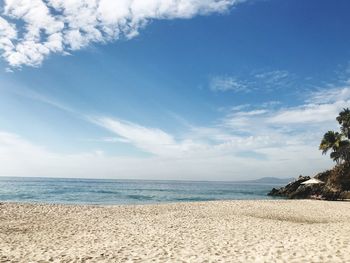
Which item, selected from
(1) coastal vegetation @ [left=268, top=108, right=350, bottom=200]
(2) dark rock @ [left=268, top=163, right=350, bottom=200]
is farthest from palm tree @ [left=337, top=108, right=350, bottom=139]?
(2) dark rock @ [left=268, top=163, right=350, bottom=200]

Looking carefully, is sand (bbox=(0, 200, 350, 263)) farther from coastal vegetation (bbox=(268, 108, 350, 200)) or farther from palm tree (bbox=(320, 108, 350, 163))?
palm tree (bbox=(320, 108, 350, 163))

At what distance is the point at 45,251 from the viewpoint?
12688 mm

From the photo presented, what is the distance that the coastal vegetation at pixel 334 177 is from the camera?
49.7 m

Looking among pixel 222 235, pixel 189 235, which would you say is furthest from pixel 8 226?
pixel 222 235

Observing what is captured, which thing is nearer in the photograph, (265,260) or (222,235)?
(265,260)

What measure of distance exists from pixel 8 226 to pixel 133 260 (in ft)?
34.8

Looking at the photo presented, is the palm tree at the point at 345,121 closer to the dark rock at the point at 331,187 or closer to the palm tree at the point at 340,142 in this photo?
the palm tree at the point at 340,142

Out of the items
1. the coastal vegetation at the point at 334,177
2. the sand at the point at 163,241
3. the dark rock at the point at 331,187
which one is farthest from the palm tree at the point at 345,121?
the sand at the point at 163,241

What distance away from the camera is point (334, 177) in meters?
52.4

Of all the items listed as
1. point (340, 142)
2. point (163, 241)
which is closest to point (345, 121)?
point (340, 142)

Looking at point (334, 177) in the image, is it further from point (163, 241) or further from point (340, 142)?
point (163, 241)

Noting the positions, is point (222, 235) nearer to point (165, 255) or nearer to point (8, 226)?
point (165, 255)

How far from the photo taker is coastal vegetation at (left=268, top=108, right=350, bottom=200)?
49656 mm

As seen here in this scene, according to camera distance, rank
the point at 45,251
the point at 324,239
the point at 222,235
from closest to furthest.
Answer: the point at 45,251 → the point at 324,239 → the point at 222,235
